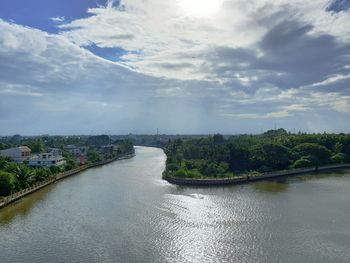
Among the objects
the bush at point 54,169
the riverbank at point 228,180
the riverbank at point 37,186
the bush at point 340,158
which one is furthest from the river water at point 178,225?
the bush at point 340,158

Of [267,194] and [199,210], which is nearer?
[199,210]

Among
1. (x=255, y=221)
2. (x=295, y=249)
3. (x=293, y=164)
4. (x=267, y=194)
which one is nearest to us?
(x=295, y=249)

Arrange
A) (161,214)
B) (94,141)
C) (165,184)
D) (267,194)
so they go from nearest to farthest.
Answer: (161,214), (267,194), (165,184), (94,141)

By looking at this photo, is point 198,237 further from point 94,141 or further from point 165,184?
point 94,141

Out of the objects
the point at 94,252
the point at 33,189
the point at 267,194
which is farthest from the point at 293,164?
the point at 94,252

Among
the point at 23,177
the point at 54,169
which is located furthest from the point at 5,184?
the point at 54,169

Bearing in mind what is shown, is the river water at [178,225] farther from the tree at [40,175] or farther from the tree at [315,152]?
the tree at [315,152]

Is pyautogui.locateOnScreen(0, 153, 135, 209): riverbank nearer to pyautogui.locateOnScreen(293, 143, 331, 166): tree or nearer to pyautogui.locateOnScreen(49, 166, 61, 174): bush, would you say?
pyautogui.locateOnScreen(49, 166, 61, 174): bush

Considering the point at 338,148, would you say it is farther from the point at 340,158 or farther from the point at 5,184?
the point at 5,184
